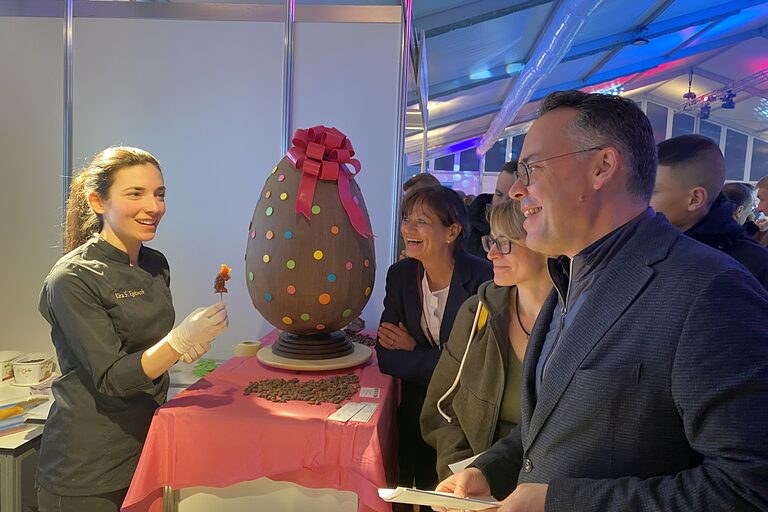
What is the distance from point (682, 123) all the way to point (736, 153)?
1171mm

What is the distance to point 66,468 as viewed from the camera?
1.32m

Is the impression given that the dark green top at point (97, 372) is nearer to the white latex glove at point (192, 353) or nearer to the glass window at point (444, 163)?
the white latex glove at point (192, 353)

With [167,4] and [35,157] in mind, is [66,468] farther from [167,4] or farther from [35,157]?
[167,4]

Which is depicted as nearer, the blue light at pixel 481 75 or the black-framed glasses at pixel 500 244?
the black-framed glasses at pixel 500 244

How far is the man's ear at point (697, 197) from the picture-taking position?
1685 mm

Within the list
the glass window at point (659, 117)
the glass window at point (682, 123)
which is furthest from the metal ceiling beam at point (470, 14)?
the glass window at point (682, 123)

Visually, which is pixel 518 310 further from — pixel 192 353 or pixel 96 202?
pixel 96 202

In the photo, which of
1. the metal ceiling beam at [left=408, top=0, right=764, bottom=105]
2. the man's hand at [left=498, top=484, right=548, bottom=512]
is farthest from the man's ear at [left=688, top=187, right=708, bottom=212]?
the metal ceiling beam at [left=408, top=0, right=764, bottom=105]

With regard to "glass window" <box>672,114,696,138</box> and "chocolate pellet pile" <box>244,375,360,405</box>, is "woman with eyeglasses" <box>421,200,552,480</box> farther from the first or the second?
"glass window" <box>672,114,696,138</box>

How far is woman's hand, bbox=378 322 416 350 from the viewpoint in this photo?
5.32ft

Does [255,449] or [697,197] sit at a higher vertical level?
[697,197]

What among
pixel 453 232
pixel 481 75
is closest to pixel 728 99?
pixel 481 75

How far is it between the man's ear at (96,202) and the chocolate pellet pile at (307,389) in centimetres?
60

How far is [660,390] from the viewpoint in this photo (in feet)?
2.20
